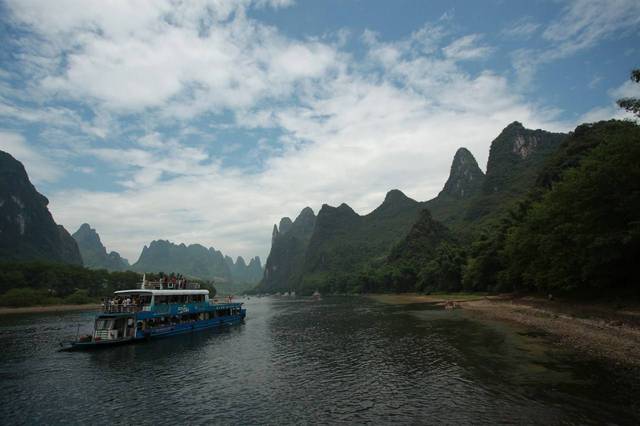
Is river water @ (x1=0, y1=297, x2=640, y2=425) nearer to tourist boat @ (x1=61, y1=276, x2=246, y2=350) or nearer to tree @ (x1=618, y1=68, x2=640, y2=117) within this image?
tourist boat @ (x1=61, y1=276, x2=246, y2=350)

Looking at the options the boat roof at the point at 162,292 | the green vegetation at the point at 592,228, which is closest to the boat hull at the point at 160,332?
the boat roof at the point at 162,292

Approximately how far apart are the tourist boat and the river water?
2480 millimetres

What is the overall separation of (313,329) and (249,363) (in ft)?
78.2

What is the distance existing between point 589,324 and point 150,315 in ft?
171

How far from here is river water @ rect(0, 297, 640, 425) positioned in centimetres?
1908

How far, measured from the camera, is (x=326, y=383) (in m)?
25.8

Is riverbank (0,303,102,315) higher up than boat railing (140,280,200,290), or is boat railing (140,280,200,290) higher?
boat railing (140,280,200,290)

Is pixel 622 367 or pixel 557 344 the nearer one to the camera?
pixel 622 367

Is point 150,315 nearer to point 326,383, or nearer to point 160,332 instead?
point 160,332

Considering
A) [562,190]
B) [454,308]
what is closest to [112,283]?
[454,308]

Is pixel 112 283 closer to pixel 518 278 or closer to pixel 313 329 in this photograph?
pixel 313 329

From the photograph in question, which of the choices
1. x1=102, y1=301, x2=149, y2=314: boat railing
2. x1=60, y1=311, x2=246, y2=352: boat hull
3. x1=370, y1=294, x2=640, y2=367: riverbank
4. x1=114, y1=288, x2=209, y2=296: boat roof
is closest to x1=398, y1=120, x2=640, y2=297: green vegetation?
x1=370, y1=294, x2=640, y2=367: riverbank

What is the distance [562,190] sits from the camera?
48.5 m

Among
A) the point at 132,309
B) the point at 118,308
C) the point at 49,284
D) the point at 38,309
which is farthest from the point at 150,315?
the point at 49,284
